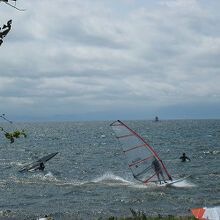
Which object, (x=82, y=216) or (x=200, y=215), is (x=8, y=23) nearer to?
(x=200, y=215)

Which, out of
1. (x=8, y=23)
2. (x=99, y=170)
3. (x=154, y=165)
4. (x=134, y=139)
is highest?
(x=8, y=23)

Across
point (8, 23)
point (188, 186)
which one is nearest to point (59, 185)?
point (188, 186)

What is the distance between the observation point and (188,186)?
2188 cm

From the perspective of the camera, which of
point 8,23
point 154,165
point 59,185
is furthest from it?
point 59,185

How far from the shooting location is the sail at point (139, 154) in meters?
19.5

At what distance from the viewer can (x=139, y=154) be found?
19.8m

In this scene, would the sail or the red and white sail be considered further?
the sail

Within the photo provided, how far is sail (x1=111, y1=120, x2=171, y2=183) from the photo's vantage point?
63.9ft

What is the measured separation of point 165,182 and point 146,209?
16.4 feet

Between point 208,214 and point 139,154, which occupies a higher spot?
point 139,154

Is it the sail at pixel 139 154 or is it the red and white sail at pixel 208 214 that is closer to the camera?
the red and white sail at pixel 208 214

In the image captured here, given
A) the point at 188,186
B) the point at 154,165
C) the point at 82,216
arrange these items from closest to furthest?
the point at 82,216, the point at 154,165, the point at 188,186

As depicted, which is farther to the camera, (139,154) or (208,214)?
(139,154)

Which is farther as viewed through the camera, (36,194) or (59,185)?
(59,185)
